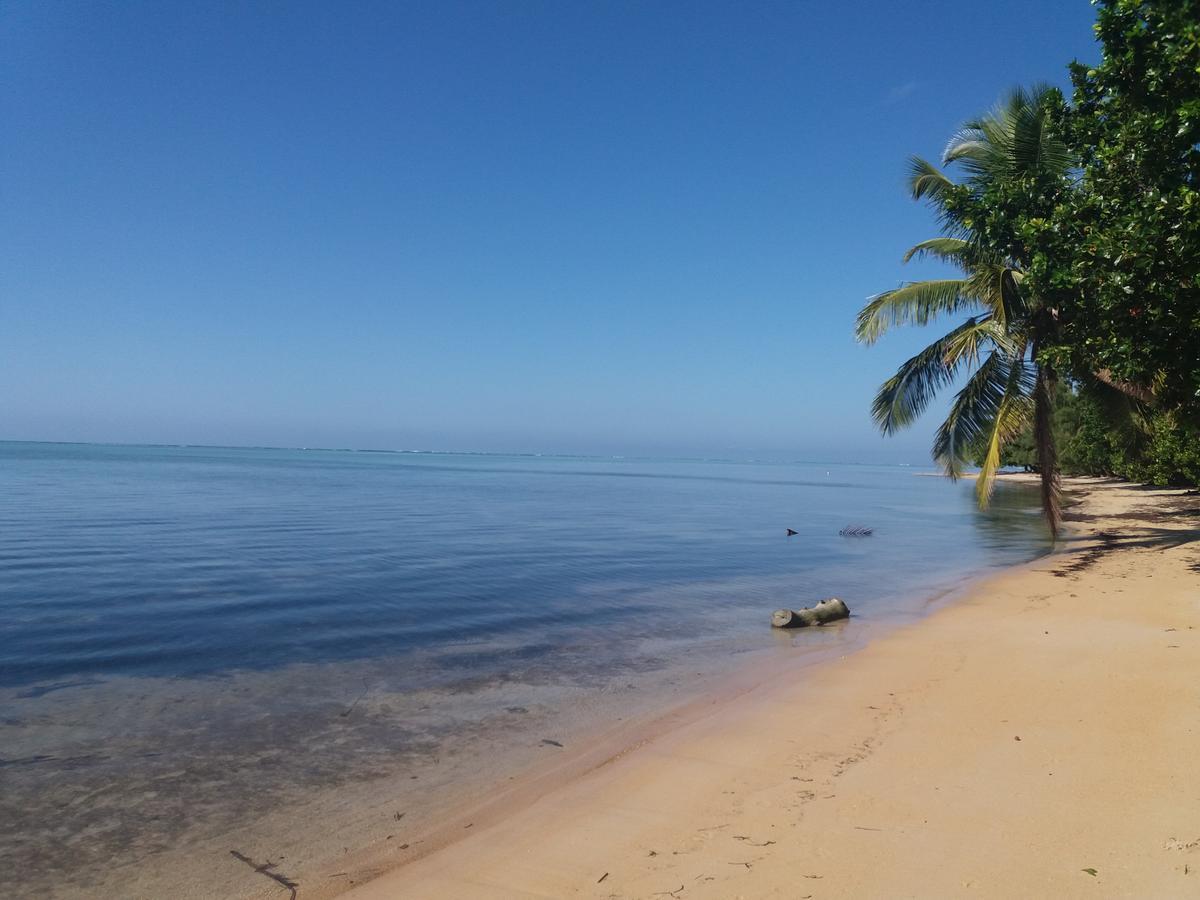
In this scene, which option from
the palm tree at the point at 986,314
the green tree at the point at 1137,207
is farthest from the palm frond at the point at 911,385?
the green tree at the point at 1137,207

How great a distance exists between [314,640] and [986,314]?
1778cm

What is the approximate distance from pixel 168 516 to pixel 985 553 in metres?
29.5

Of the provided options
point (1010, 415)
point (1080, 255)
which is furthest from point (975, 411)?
point (1080, 255)

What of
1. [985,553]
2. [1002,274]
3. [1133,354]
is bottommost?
[985,553]

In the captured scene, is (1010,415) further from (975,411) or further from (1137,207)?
(1137,207)

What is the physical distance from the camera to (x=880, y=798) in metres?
4.82

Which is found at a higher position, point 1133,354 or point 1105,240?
point 1105,240

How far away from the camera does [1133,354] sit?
9.95 meters

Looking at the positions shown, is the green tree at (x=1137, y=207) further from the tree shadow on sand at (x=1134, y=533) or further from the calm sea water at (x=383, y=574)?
the tree shadow on sand at (x=1134, y=533)

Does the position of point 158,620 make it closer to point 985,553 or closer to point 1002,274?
point 1002,274

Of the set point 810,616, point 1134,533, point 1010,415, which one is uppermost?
point 1010,415

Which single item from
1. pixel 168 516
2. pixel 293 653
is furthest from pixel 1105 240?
pixel 168 516

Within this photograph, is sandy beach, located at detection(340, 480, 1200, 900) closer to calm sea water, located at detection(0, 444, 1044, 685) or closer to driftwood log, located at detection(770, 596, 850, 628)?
driftwood log, located at detection(770, 596, 850, 628)

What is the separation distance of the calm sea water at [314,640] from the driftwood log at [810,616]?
2.30ft
